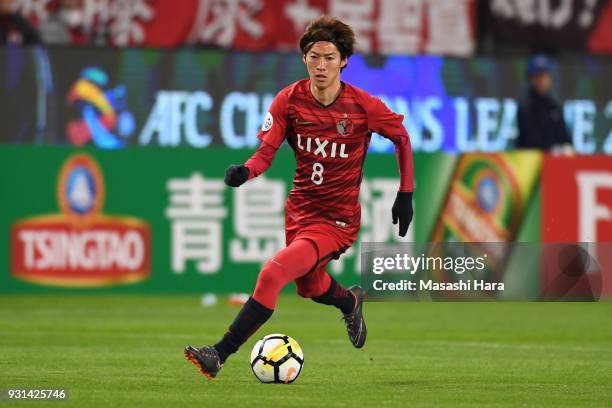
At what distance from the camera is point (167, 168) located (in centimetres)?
1702

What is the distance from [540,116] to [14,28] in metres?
6.19

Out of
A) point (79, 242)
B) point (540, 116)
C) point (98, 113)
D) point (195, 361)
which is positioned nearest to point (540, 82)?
point (540, 116)

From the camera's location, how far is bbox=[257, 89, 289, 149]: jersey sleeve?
30.6 feet

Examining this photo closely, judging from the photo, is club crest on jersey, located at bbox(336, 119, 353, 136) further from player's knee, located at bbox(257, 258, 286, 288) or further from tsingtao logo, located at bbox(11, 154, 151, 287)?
tsingtao logo, located at bbox(11, 154, 151, 287)

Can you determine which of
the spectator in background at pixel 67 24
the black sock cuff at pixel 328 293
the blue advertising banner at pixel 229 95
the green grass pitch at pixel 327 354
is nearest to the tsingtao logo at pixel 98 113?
the blue advertising banner at pixel 229 95

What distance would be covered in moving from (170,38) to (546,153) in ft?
15.1

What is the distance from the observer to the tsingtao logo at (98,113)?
1758 centimetres

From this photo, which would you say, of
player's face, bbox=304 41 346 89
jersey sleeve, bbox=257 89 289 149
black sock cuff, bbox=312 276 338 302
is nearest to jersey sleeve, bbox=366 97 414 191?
player's face, bbox=304 41 346 89

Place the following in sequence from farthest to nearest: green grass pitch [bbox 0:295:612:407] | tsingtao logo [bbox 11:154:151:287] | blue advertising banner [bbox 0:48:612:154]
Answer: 1. blue advertising banner [bbox 0:48:612:154]
2. tsingtao logo [bbox 11:154:151:287]
3. green grass pitch [bbox 0:295:612:407]

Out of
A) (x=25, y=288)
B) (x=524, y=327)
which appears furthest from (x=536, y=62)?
(x=25, y=288)

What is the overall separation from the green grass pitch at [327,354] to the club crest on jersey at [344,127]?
1.48m

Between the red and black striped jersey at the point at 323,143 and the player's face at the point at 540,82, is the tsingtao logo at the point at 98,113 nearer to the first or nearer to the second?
the player's face at the point at 540,82

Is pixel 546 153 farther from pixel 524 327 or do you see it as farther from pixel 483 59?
pixel 524 327

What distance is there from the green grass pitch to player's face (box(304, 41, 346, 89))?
1.78m
